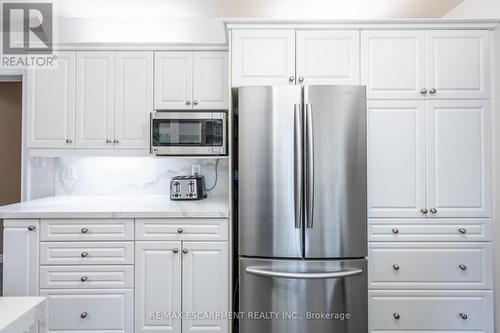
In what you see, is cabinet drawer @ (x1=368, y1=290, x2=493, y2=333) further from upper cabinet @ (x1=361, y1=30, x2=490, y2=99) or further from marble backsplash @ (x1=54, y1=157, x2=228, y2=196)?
marble backsplash @ (x1=54, y1=157, x2=228, y2=196)

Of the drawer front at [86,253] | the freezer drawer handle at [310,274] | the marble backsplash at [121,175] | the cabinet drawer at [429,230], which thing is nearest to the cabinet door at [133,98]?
the marble backsplash at [121,175]

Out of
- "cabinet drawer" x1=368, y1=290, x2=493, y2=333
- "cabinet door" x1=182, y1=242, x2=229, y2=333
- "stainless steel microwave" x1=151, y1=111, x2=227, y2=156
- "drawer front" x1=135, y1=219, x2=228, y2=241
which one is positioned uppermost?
"stainless steel microwave" x1=151, y1=111, x2=227, y2=156

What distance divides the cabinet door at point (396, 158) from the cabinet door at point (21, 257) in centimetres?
223

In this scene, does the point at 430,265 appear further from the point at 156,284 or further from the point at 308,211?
the point at 156,284

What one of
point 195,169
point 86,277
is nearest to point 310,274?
point 195,169

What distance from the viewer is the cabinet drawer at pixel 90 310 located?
1.71 metres

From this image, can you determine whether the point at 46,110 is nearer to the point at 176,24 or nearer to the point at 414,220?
the point at 176,24

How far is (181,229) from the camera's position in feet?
5.72

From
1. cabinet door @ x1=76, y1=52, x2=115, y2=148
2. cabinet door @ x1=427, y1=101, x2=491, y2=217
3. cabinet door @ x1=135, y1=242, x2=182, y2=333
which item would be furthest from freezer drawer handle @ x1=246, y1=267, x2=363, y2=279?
cabinet door @ x1=76, y1=52, x2=115, y2=148

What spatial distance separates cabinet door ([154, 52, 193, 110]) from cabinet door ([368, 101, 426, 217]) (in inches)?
54.6

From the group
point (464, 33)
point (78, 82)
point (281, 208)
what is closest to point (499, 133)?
point (464, 33)

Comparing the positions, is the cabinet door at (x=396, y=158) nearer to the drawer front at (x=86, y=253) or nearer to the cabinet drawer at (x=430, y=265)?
the cabinet drawer at (x=430, y=265)

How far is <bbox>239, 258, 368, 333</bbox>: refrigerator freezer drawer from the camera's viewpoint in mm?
1603

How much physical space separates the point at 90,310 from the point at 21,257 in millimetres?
560
